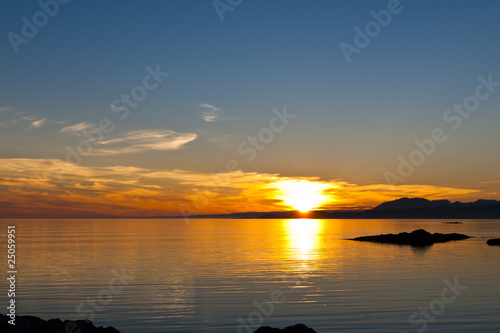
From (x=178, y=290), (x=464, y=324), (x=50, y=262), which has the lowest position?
(x=464, y=324)

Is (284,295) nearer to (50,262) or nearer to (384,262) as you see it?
(384,262)

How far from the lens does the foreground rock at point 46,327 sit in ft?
69.6

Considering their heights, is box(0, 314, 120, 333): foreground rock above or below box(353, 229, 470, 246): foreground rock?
below

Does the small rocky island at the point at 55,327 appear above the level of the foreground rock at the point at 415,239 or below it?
below

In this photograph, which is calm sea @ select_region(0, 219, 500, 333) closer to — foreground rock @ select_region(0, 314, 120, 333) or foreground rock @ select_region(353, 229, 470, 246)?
foreground rock @ select_region(0, 314, 120, 333)

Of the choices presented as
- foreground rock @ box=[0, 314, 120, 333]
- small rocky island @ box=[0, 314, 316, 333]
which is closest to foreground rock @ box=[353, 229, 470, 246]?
small rocky island @ box=[0, 314, 316, 333]

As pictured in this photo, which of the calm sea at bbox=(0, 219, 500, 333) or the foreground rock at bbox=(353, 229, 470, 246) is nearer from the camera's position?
the calm sea at bbox=(0, 219, 500, 333)

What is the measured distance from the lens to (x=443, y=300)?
34188mm

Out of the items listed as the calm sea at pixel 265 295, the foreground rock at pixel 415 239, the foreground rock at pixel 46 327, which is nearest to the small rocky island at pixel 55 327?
the foreground rock at pixel 46 327

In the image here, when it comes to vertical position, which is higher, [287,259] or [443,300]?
[287,259]

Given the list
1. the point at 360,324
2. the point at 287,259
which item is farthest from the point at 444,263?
the point at 360,324

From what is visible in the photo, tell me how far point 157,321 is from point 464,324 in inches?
766

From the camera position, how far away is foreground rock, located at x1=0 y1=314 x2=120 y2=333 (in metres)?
A: 21.2

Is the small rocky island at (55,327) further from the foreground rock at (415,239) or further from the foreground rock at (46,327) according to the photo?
the foreground rock at (415,239)
